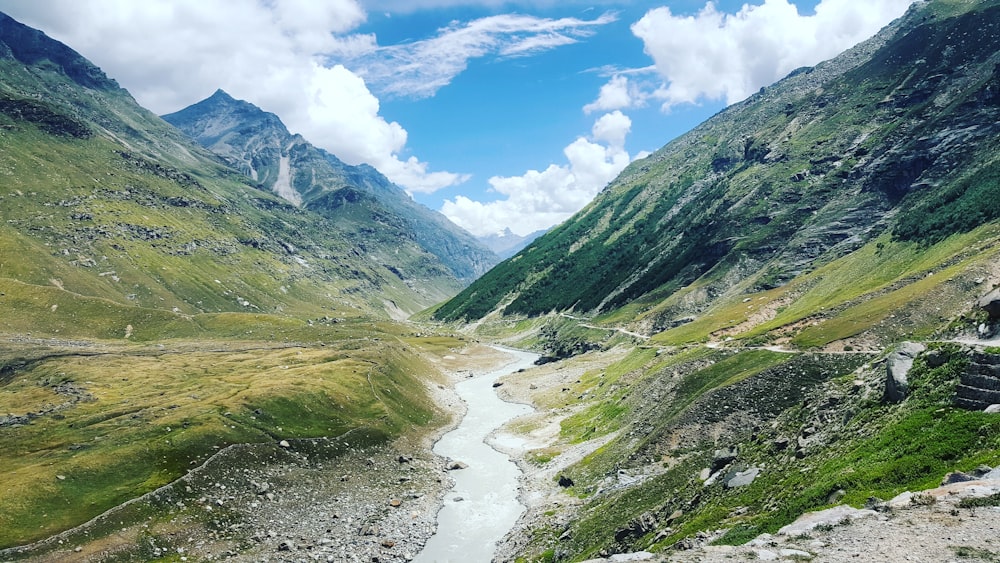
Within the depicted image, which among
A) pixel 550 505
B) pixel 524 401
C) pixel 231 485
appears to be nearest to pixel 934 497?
pixel 550 505

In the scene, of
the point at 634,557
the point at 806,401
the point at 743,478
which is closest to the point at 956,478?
the point at 743,478

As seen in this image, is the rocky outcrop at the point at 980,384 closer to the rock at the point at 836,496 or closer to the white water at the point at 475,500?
the rock at the point at 836,496

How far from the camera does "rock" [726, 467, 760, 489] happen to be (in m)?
45.1

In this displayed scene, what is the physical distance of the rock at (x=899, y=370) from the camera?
43438 millimetres

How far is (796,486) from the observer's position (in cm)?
3844

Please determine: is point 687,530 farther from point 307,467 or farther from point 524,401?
point 524,401

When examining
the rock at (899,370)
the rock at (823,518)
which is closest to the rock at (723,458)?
the rock at (899,370)

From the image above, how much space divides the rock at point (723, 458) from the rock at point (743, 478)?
513 cm

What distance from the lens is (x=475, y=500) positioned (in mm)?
79438

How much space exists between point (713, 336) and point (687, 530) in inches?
4103

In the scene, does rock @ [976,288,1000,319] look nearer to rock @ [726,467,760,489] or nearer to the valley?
the valley

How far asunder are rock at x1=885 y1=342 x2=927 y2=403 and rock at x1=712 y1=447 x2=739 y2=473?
14.4 meters

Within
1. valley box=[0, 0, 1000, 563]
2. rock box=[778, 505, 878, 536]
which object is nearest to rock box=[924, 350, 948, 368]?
valley box=[0, 0, 1000, 563]

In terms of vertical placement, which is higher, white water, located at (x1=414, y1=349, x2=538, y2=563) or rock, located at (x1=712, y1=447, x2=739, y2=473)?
rock, located at (x1=712, y1=447, x2=739, y2=473)
